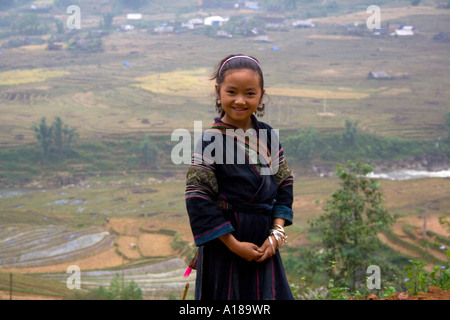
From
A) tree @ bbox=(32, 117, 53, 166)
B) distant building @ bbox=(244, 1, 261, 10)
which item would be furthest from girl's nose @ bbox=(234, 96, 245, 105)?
distant building @ bbox=(244, 1, 261, 10)

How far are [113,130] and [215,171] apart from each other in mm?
22864

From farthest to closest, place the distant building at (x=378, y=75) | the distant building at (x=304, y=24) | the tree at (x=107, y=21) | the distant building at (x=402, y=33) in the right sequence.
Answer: the tree at (x=107, y=21) < the distant building at (x=304, y=24) < the distant building at (x=402, y=33) < the distant building at (x=378, y=75)

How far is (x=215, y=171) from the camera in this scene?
143 centimetres

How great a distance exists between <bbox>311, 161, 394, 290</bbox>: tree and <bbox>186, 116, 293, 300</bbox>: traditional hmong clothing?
286 cm

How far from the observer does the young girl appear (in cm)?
139

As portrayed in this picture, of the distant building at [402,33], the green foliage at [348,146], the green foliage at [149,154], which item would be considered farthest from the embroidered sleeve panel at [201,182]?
the distant building at [402,33]

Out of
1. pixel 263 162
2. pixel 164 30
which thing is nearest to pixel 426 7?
pixel 164 30

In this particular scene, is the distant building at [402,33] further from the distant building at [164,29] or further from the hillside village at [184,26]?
the distant building at [164,29]

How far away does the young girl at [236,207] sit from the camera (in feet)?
4.58

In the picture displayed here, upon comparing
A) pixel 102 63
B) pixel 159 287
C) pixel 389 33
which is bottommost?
pixel 159 287

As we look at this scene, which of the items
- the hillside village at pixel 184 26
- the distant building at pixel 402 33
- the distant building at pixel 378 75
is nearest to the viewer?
the distant building at pixel 378 75

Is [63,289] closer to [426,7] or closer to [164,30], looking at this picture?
[164,30]

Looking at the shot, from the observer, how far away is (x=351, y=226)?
455cm

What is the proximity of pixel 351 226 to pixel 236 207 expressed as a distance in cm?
333
